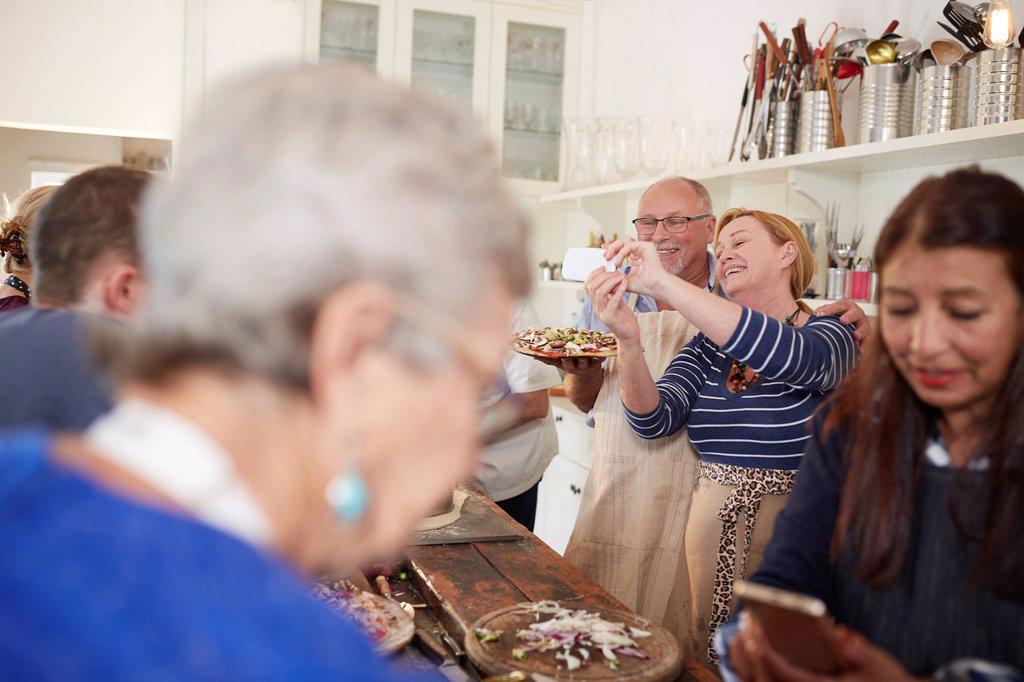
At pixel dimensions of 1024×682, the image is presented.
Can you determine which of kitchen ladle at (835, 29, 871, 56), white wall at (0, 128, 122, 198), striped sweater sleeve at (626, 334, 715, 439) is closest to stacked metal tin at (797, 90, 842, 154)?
kitchen ladle at (835, 29, 871, 56)

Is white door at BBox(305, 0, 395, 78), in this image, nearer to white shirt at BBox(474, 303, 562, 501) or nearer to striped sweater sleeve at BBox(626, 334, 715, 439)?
white shirt at BBox(474, 303, 562, 501)

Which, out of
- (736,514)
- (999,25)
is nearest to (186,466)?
(736,514)

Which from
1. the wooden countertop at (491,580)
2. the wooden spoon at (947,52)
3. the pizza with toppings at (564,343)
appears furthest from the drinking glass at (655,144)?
the wooden countertop at (491,580)

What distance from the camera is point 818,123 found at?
262 centimetres

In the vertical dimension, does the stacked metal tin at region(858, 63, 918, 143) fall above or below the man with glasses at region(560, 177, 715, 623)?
above

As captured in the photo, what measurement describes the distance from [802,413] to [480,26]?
3172mm

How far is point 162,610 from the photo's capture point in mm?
451

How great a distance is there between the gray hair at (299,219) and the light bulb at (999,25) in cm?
186

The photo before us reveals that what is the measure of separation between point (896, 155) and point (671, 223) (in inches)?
23.8

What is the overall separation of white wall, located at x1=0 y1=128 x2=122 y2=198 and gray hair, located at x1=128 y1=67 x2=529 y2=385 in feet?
12.6

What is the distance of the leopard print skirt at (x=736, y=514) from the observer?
74.3 inches

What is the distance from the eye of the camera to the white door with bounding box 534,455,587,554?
3895 millimetres

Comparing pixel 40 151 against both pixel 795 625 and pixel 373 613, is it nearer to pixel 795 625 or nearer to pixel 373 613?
pixel 373 613

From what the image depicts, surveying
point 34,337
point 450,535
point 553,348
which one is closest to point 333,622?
point 34,337
